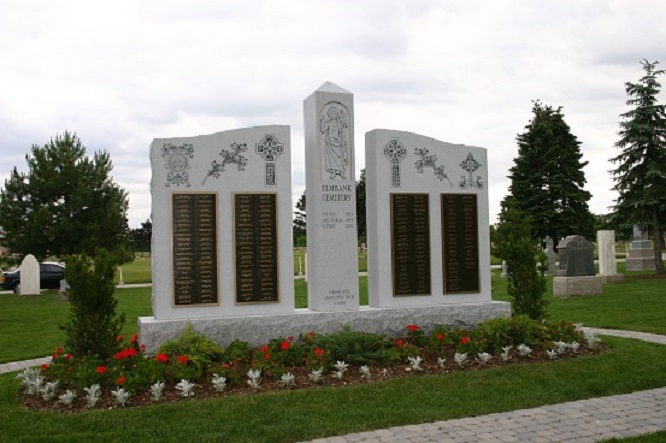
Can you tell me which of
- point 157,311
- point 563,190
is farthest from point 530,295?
point 563,190

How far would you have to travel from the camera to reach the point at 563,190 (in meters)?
42.0

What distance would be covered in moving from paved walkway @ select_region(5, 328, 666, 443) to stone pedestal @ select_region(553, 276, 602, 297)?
13.0 m

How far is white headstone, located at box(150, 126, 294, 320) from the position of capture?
9648 millimetres

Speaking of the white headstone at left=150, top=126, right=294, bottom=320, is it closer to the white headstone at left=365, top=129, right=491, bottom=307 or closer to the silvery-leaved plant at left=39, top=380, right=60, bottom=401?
the white headstone at left=365, top=129, right=491, bottom=307

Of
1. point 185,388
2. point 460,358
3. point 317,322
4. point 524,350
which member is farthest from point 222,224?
point 524,350

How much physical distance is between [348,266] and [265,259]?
4.58 feet

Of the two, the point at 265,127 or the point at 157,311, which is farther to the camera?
the point at 265,127

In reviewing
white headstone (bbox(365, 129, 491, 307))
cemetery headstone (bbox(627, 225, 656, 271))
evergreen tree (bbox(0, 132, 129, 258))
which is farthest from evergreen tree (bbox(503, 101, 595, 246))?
white headstone (bbox(365, 129, 491, 307))

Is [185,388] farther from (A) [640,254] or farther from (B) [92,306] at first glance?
(A) [640,254]

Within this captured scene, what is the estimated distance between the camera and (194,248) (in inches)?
385

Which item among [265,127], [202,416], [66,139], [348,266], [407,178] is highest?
[66,139]

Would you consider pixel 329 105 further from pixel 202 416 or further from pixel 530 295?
pixel 202 416

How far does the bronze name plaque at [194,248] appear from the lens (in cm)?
968

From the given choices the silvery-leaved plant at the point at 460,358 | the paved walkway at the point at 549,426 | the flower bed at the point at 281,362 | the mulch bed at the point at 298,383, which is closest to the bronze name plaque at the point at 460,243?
the flower bed at the point at 281,362
